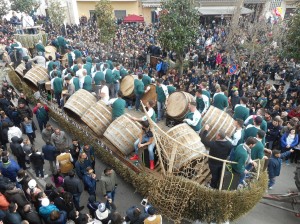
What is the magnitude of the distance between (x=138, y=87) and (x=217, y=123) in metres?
4.00

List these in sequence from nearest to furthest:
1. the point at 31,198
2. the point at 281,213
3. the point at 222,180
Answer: the point at 222,180, the point at 31,198, the point at 281,213

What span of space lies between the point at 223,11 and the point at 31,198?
1111 inches

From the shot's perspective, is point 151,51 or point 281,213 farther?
point 151,51

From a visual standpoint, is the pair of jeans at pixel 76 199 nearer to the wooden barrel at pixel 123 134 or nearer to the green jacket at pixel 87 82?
the wooden barrel at pixel 123 134

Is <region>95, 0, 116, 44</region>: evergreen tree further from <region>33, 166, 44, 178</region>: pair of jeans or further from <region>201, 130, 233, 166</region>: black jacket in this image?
<region>201, 130, 233, 166</region>: black jacket

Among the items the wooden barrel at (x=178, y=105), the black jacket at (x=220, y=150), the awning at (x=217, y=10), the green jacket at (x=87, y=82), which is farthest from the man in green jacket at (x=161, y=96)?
the awning at (x=217, y=10)

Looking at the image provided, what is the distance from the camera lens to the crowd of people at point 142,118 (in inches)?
285

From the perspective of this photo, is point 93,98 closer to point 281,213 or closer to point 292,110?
point 281,213

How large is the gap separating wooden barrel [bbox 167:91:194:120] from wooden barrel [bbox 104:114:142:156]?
1.76 meters

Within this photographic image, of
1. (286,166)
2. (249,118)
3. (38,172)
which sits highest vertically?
(249,118)

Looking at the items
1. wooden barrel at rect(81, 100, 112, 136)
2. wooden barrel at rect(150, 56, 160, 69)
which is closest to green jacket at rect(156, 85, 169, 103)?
wooden barrel at rect(81, 100, 112, 136)

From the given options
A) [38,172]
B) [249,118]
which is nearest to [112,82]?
[38,172]

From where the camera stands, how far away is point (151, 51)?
20.8 metres

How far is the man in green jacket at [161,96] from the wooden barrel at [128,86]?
5.26 ft
